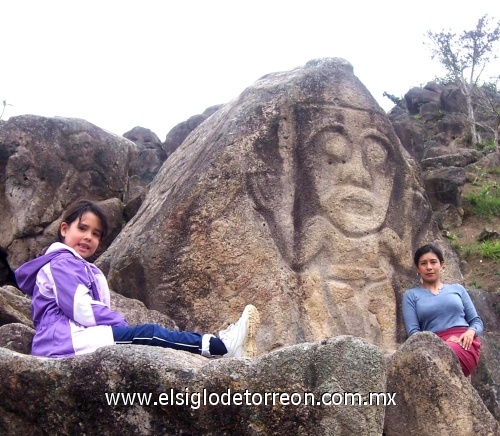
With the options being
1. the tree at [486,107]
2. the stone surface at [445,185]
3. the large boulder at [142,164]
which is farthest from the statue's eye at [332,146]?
the tree at [486,107]

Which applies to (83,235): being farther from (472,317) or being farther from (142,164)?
(142,164)

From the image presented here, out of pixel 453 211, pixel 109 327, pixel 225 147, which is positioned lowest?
pixel 453 211

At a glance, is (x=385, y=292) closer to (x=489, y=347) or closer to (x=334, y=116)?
(x=489, y=347)

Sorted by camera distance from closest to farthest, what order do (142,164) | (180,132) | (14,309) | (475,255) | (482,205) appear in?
(14,309) < (475,255) < (142,164) < (482,205) < (180,132)

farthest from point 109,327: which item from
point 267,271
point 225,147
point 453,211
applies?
point 453,211

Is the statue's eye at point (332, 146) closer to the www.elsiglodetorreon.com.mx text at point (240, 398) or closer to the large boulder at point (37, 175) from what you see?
the www.elsiglodetorreon.com.mx text at point (240, 398)

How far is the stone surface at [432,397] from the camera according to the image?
435 centimetres

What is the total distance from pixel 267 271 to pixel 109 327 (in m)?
2.24

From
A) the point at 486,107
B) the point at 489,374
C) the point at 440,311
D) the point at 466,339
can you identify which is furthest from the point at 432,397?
the point at 486,107

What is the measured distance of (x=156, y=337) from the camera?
13.3 feet

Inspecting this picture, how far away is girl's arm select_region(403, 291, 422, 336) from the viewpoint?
563cm

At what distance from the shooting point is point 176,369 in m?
3.12

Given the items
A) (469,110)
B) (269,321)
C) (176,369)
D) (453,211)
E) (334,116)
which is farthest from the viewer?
(469,110)

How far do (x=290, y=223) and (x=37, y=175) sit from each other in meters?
4.42
